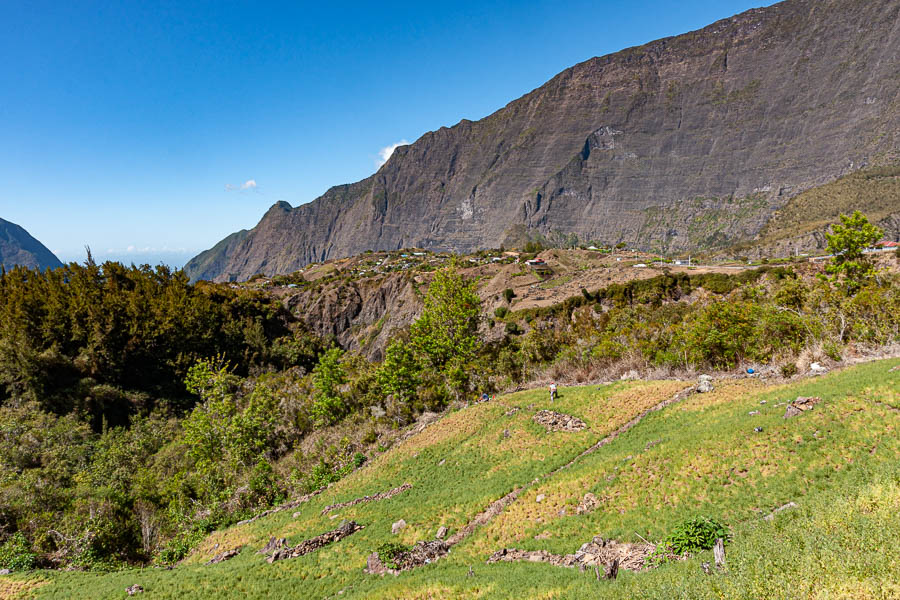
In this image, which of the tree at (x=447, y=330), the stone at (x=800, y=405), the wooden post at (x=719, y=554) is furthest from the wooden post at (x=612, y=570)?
the tree at (x=447, y=330)

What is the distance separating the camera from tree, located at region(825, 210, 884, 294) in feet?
128

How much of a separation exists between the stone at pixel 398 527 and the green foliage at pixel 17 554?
1696 centimetres

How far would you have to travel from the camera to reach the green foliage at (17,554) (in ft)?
62.8

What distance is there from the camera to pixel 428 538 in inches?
690

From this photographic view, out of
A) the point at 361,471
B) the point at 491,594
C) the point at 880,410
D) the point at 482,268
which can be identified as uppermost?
the point at 482,268

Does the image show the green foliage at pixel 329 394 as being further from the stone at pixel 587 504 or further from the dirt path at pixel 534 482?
the stone at pixel 587 504

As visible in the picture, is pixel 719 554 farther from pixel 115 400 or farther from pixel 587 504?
pixel 115 400

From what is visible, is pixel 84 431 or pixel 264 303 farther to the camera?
pixel 264 303

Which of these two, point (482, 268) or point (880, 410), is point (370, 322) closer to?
point (482, 268)

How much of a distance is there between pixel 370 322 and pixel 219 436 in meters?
88.3

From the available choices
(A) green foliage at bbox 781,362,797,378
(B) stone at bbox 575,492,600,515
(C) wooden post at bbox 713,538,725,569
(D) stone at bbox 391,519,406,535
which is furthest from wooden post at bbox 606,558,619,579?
(A) green foliage at bbox 781,362,797,378

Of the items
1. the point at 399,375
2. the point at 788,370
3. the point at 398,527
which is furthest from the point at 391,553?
the point at 788,370

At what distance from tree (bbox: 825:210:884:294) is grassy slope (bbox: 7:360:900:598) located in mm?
26472

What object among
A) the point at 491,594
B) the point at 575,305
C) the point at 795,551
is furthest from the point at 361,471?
the point at 575,305
